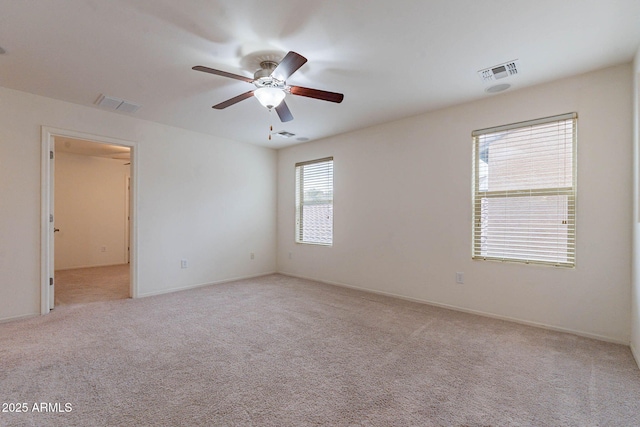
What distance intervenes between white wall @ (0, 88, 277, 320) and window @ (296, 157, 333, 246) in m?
0.67

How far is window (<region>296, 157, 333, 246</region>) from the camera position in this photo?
5254 mm

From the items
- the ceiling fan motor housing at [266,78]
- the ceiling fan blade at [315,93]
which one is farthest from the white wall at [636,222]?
the ceiling fan motor housing at [266,78]

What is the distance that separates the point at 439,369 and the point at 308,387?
1.02 meters

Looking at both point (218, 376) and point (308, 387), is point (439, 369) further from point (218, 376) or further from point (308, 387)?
point (218, 376)

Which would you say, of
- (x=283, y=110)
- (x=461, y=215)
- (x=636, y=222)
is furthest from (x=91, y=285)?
(x=636, y=222)

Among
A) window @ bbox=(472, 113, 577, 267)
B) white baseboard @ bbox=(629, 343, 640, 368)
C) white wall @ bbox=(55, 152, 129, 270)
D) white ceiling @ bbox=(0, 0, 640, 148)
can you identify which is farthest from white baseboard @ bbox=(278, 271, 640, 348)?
white wall @ bbox=(55, 152, 129, 270)

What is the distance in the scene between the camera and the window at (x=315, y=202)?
17.2ft

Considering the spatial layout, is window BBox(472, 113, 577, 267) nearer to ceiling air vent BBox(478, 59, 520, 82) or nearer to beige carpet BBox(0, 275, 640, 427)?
ceiling air vent BBox(478, 59, 520, 82)

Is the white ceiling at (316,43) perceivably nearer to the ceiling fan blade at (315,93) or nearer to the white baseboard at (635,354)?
the ceiling fan blade at (315,93)

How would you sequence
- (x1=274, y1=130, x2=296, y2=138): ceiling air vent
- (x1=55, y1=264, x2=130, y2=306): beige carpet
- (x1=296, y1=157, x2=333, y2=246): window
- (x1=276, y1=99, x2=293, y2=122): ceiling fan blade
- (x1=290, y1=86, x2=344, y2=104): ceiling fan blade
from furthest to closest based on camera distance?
1. (x1=296, y1=157, x2=333, y2=246): window
2. (x1=274, y1=130, x2=296, y2=138): ceiling air vent
3. (x1=55, y1=264, x2=130, y2=306): beige carpet
4. (x1=276, y1=99, x2=293, y2=122): ceiling fan blade
5. (x1=290, y1=86, x2=344, y2=104): ceiling fan blade

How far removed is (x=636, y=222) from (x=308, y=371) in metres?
2.99

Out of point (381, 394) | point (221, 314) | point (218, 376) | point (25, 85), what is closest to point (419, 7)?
point (381, 394)

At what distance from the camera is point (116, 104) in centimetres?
364

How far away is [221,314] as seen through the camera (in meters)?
3.49
